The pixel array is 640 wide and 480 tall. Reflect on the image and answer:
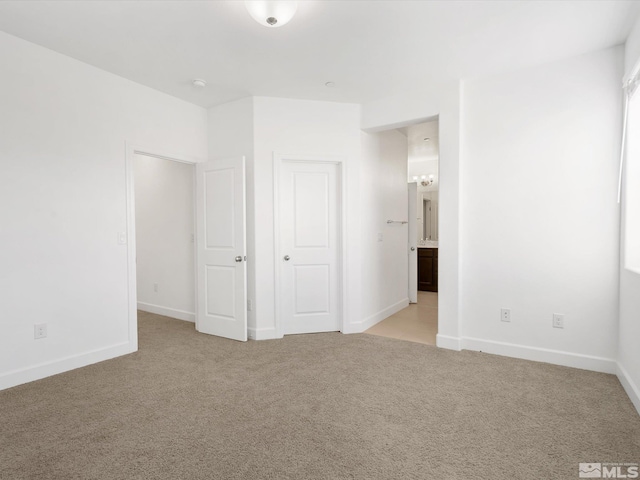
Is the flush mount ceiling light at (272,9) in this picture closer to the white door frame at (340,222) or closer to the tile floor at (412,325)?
the white door frame at (340,222)

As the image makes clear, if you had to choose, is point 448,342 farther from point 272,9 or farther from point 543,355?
point 272,9

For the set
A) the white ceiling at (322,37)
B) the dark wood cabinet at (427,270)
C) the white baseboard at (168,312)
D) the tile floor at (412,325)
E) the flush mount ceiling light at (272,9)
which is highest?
the white ceiling at (322,37)

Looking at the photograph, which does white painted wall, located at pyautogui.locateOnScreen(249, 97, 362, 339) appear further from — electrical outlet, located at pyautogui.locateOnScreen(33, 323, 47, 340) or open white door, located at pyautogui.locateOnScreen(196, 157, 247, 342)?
electrical outlet, located at pyautogui.locateOnScreen(33, 323, 47, 340)

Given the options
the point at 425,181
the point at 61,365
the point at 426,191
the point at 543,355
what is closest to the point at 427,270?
the point at 426,191

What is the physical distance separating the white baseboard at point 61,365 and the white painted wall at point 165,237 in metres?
1.29

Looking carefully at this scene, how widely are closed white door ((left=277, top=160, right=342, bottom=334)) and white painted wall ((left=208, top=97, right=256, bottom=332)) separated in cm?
32

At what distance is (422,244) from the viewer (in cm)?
702

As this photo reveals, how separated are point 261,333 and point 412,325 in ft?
6.17

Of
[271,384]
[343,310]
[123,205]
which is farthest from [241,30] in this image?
[343,310]

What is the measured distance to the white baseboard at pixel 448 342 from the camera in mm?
3418

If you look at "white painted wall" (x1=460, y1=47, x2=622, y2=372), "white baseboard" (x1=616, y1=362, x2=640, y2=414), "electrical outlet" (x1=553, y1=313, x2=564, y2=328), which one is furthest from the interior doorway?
"white baseboard" (x1=616, y1=362, x2=640, y2=414)

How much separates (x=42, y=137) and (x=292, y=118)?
226 centimetres

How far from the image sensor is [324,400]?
94.9 inches

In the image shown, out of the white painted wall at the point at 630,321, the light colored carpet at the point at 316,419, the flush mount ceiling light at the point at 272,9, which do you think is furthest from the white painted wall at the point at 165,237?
the white painted wall at the point at 630,321
